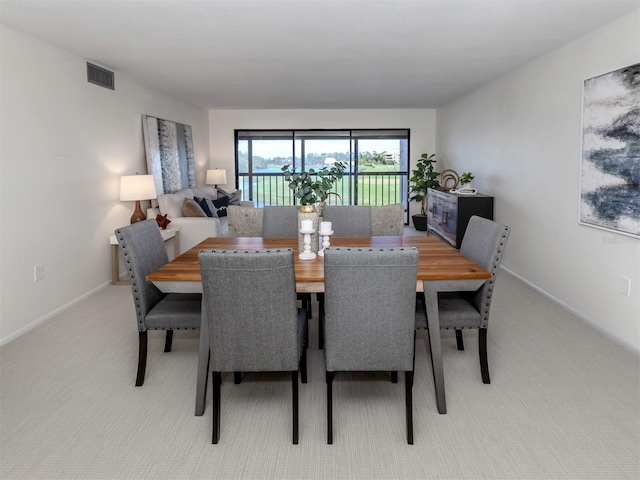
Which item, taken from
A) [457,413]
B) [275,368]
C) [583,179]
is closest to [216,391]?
[275,368]

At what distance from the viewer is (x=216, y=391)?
7.39ft

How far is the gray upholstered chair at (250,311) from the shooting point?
2.02m

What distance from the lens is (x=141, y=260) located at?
2.70 meters

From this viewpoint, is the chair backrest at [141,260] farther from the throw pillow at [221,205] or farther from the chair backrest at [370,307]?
the throw pillow at [221,205]

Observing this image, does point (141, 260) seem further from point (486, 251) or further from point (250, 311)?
point (486, 251)

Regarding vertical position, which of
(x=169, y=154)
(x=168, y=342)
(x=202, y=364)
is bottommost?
(x=168, y=342)

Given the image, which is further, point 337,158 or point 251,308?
point 337,158

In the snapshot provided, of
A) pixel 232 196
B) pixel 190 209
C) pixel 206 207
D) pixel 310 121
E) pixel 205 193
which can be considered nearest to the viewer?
pixel 190 209

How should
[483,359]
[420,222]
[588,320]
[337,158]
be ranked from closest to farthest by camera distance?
[483,359] → [588,320] → [420,222] → [337,158]

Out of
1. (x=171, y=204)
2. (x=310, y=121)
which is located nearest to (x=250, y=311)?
(x=171, y=204)

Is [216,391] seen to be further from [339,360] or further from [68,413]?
[68,413]

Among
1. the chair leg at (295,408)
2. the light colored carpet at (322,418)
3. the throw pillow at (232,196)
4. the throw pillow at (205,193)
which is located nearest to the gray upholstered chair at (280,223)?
the light colored carpet at (322,418)

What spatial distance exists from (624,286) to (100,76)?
491 cm

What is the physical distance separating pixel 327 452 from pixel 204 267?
0.97 meters
